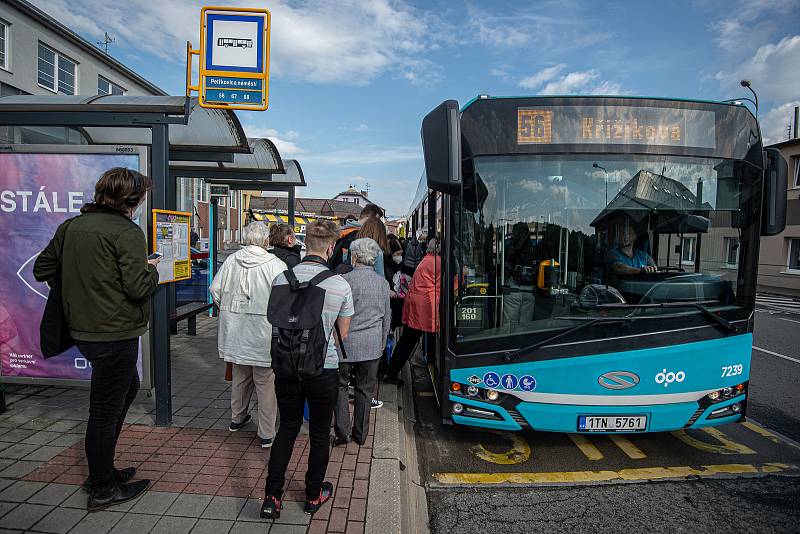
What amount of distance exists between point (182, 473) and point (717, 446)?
4.62 meters

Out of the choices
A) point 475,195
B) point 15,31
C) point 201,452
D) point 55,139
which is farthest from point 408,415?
point 15,31

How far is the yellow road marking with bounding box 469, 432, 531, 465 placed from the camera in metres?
4.32

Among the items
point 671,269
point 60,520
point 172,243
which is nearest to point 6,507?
point 60,520

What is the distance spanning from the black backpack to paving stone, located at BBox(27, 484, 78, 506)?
1.65 m

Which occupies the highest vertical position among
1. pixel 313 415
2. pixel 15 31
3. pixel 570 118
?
pixel 15 31

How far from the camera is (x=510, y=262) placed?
4.04 meters

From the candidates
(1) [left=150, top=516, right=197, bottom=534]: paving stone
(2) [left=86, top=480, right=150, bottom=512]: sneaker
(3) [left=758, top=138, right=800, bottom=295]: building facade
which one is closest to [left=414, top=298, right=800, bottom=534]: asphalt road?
(1) [left=150, top=516, right=197, bottom=534]: paving stone

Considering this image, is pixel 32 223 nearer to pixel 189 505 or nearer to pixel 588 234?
pixel 189 505

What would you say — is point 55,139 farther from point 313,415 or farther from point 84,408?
point 313,415

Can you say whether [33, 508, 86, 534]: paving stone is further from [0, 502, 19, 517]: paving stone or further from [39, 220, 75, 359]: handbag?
[39, 220, 75, 359]: handbag

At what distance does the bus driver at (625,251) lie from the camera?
156 inches

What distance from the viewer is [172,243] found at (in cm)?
438

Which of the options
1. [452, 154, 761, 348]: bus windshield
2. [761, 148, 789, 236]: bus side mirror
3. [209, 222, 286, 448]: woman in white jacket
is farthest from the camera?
[761, 148, 789, 236]: bus side mirror

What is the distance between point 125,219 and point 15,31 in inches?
868
